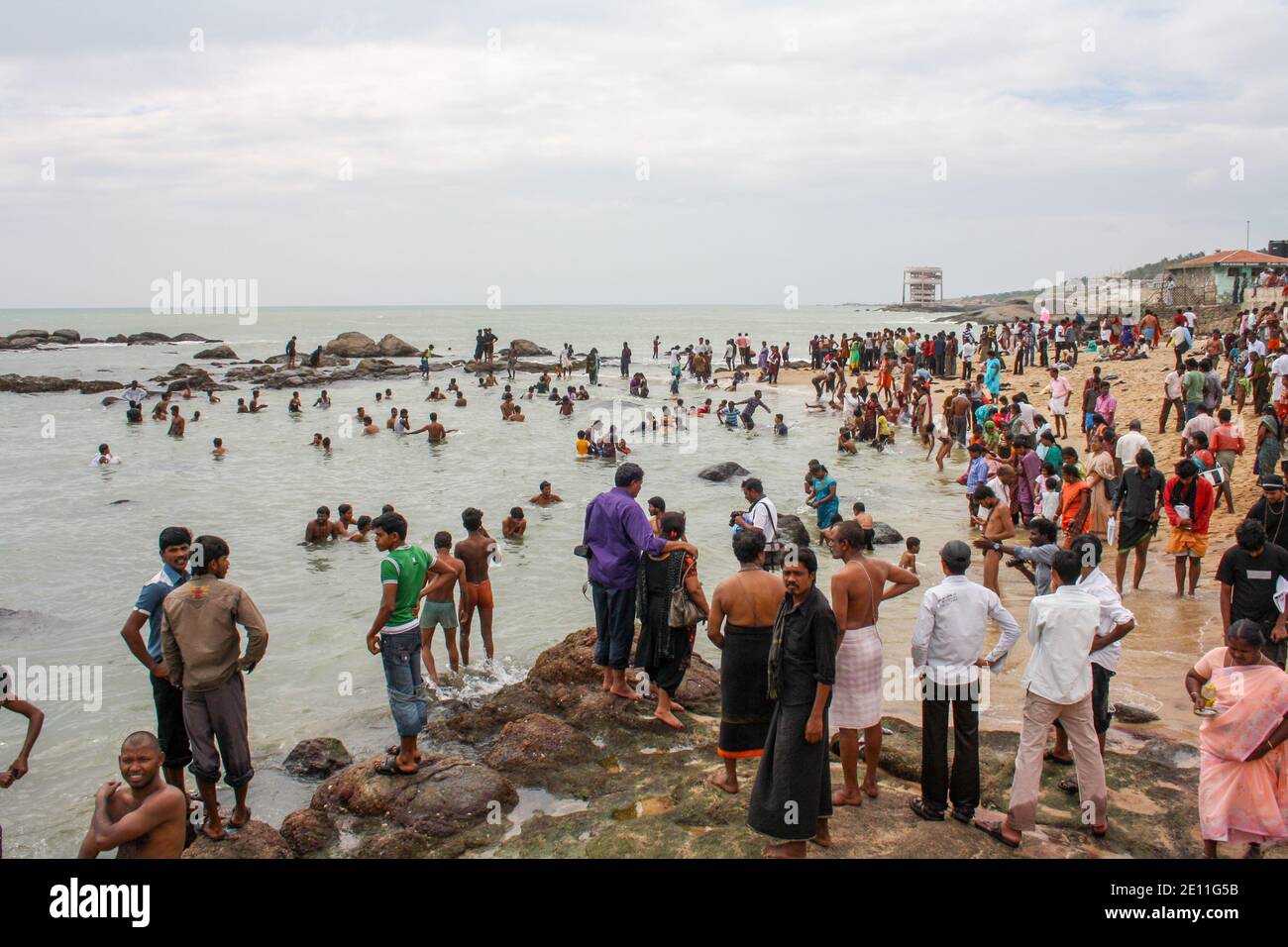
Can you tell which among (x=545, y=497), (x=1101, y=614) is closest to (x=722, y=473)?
(x=545, y=497)

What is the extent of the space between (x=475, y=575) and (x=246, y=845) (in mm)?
3868

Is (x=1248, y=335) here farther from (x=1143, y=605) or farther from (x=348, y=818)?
(x=348, y=818)

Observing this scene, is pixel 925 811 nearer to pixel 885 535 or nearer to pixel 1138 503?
pixel 1138 503

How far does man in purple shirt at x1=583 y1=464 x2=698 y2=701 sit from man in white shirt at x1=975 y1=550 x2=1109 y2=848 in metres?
2.85

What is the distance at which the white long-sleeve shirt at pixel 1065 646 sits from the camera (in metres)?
4.99

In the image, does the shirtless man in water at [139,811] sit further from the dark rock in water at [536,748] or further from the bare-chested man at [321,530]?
the bare-chested man at [321,530]

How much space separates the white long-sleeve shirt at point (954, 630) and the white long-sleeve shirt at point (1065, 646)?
7.3 inches

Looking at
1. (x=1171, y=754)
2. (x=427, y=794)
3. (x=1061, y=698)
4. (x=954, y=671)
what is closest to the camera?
(x=1061, y=698)

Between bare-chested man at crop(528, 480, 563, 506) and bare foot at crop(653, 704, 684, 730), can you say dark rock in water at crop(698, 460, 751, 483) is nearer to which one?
bare-chested man at crop(528, 480, 563, 506)

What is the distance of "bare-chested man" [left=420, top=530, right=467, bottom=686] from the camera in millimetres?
8117

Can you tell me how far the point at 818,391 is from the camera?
3161 cm

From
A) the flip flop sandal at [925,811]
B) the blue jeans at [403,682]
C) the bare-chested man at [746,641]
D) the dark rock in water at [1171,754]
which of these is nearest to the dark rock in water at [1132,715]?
the dark rock in water at [1171,754]

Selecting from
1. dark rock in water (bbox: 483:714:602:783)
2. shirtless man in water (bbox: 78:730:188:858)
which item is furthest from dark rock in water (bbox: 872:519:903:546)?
shirtless man in water (bbox: 78:730:188:858)

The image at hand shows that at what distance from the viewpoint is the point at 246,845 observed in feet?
17.8
